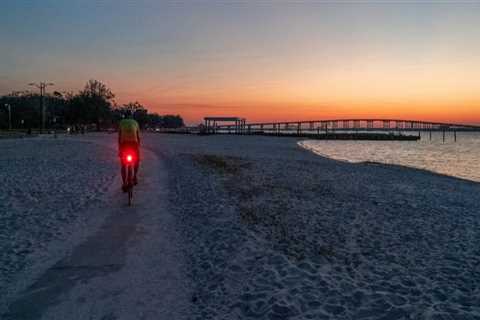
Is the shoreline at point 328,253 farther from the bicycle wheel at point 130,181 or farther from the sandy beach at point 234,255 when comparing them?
the bicycle wheel at point 130,181

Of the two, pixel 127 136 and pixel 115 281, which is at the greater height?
pixel 127 136

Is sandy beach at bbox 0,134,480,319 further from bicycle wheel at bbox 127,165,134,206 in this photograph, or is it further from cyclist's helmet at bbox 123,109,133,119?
cyclist's helmet at bbox 123,109,133,119

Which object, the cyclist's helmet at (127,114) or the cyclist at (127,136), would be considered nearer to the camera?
the cyclist at (127,136)

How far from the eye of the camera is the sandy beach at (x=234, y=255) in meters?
4.74

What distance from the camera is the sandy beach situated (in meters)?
4.74

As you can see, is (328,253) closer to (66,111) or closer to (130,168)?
(130,168)

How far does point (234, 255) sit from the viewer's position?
263 inches

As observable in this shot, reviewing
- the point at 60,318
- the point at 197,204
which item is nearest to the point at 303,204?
the point at 197,204

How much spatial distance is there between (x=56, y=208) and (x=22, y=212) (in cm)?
78

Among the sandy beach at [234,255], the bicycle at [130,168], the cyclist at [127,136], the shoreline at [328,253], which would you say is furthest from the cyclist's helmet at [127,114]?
the shoreline at [328,253]

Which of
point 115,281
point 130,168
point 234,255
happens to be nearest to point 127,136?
point 130,168

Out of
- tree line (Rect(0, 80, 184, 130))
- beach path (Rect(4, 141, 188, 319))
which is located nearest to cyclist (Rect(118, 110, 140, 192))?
beach path (Rect(4, 141, 188, 319))

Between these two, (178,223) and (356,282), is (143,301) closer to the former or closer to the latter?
(356,282)

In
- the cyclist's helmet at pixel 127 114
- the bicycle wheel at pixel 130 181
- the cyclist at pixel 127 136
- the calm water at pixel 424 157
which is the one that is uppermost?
the cyclist's helmet at pixel 127 114
